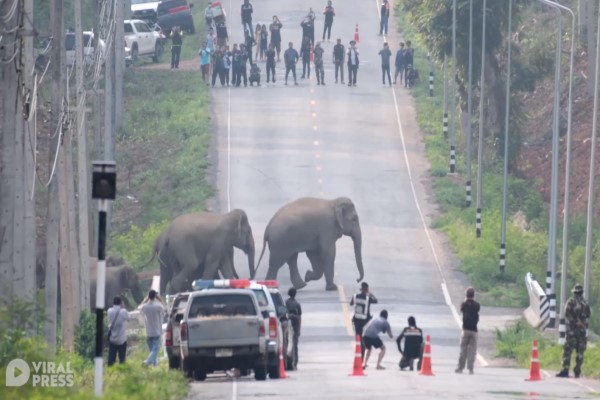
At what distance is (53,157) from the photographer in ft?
122

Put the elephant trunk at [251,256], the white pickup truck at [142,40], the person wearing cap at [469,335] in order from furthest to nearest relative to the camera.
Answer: the white pickup truck at [142,40], the elephant trunk at [251,256], the person wearing cap at [469,335]

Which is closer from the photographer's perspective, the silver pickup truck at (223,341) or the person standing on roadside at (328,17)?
the silver pickup truck at (223,341)

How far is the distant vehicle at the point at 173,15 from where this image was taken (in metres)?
85.8

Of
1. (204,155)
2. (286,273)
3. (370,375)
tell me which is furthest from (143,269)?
(370,375)

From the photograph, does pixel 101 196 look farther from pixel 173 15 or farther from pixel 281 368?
pixel 173 15

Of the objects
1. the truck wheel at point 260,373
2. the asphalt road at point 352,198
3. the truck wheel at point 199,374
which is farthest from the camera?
the truck wheel at point 199,374

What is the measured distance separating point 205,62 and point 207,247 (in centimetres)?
2949

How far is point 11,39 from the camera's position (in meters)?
29.6

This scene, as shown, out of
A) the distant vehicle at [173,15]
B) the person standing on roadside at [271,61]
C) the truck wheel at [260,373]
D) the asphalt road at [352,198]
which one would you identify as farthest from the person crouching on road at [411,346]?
the distant vehicle at [173,15]

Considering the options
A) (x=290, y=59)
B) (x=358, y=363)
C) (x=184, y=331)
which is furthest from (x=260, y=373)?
(x=290, y=59)

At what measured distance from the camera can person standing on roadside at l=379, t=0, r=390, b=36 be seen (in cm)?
8364

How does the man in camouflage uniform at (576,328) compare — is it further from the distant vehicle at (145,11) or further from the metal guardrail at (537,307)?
the distant vehicle at (145,11)

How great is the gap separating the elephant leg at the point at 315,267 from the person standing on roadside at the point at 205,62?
2749cm

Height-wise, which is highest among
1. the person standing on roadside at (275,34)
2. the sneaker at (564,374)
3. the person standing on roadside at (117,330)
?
the person standing on roadside at (275,34)
